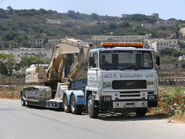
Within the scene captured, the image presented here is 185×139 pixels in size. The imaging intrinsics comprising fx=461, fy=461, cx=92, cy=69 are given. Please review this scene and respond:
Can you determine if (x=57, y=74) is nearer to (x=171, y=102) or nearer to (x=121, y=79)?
(x=171, y=102)

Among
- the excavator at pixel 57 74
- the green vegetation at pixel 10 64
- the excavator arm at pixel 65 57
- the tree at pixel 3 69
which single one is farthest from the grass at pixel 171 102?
the tree at pixel 3 69

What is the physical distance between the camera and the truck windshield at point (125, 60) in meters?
18.2

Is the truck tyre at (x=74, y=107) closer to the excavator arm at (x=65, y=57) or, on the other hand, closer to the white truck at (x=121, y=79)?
the white truck at (x=121, y=79)

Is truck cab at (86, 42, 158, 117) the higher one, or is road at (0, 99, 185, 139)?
truck cab at (86, 42, 158, 117)

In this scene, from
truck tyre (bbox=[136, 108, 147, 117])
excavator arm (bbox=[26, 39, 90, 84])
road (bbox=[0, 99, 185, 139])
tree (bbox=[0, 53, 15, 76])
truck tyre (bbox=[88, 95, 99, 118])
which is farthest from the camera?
tree (bbox=[0, 53, 15, 76])

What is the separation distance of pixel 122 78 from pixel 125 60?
908 mm

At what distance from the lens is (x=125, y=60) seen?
60.4ft

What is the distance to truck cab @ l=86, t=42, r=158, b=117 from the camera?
17.9 meters

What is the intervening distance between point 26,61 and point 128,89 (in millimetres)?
131520

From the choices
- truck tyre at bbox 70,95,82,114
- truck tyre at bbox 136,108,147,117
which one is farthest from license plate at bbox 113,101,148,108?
truck tyre at bbox 70,95,82,114

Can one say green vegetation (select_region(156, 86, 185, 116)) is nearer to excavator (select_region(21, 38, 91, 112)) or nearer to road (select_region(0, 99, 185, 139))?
road (select_region(0, 99, 185, 139))

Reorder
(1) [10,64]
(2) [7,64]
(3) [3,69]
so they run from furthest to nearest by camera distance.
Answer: (1) [10,64] → (2) [7,64] → (3) [3,69]

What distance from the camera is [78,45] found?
78.1 ft


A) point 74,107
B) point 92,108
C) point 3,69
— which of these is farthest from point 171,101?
point 3,69
